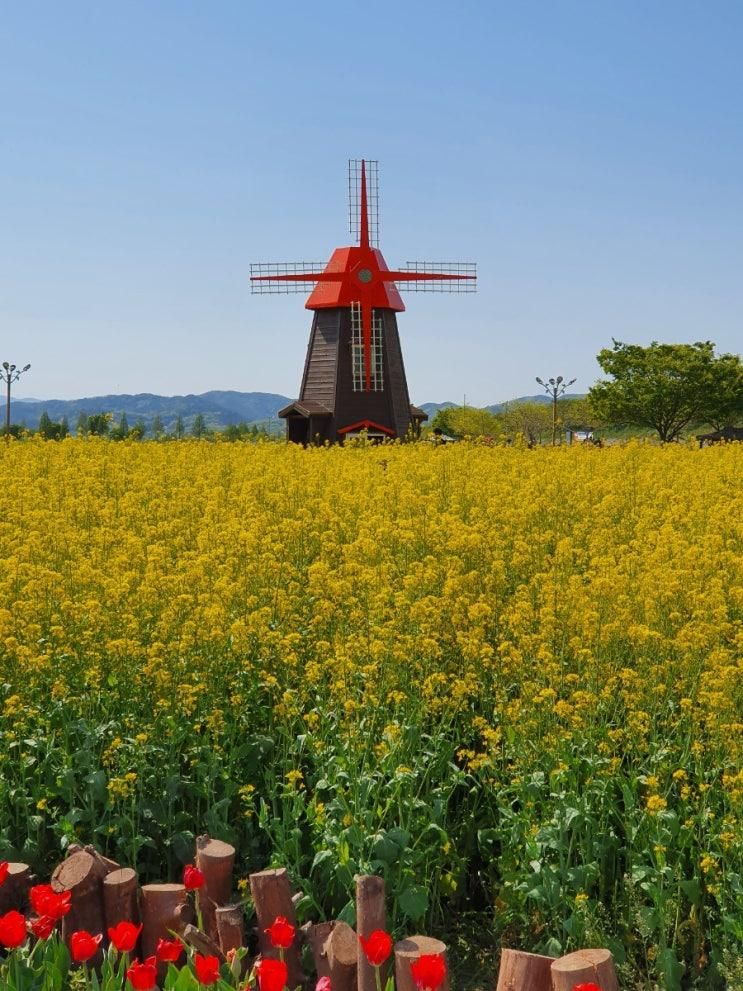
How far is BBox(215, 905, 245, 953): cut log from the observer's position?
4.10 m

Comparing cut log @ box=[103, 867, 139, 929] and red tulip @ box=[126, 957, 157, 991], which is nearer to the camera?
red tulip @ box=[126, 957, 157, 991]

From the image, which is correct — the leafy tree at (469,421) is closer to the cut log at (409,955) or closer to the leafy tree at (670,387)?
the leafy tree at (670,387)

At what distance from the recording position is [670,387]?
58781 millimetres

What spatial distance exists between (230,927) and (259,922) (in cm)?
14

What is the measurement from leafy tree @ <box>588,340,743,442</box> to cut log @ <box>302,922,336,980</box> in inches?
2250

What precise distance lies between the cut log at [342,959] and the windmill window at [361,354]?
29.1 meters

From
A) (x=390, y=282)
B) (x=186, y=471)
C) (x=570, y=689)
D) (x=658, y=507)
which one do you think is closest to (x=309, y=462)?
(x=186, y=471)

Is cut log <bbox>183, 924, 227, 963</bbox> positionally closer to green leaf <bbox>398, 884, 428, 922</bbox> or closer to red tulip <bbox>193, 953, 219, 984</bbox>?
green leaf <bbox>398, 884, 428, 922</bbox>

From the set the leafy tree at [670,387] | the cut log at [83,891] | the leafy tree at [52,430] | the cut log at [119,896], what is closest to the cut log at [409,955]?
the cut log at [119,896]

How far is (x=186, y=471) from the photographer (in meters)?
15.2

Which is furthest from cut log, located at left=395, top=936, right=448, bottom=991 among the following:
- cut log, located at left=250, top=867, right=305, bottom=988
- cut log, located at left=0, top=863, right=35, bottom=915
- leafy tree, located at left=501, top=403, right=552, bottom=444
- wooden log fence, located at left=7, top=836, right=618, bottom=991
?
leafy tree, located at left=501, top=403, right=552, bottom=444

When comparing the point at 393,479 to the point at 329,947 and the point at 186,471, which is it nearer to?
the point at 186,471

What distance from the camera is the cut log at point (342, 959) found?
3.93 metres

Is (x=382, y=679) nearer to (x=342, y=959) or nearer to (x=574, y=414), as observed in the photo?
(x=342, y=959)
